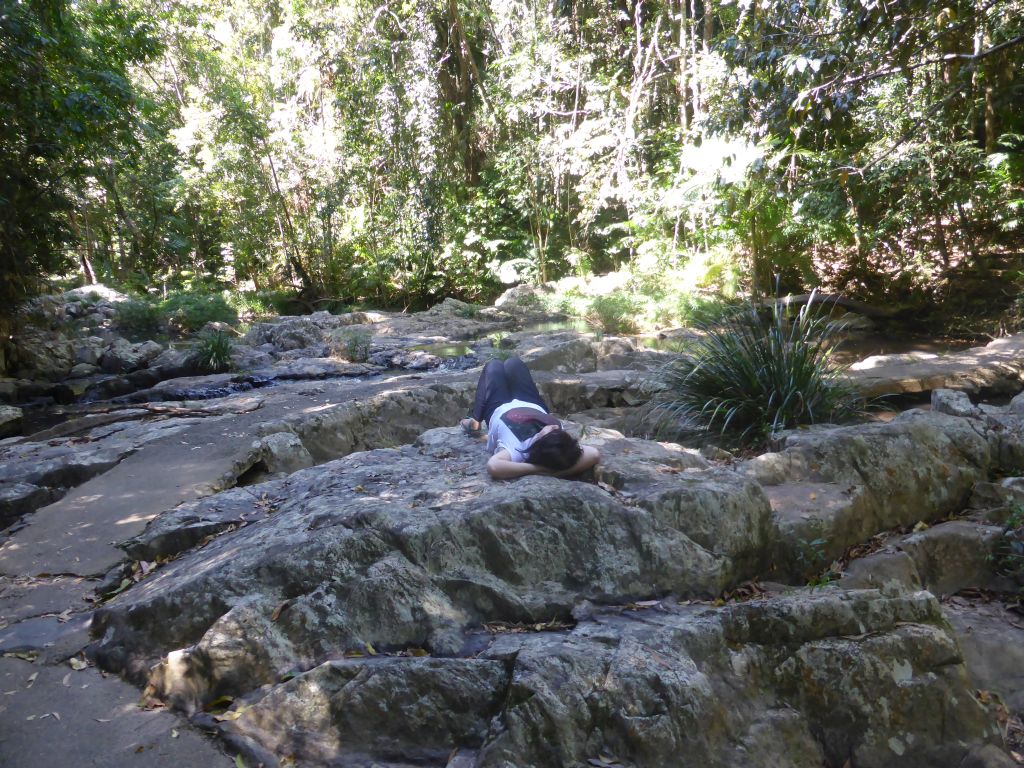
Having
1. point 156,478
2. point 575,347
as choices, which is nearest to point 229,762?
point 156,478

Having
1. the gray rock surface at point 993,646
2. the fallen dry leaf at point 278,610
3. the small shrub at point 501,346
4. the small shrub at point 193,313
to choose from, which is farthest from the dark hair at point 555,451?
the small shrub at point 193,313

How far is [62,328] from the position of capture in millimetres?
13336

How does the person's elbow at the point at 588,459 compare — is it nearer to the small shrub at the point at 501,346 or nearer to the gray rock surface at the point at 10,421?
the small shrub at the point at 501,346

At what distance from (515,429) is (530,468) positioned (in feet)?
1.37

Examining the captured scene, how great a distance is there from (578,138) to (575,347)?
7821 millimetres

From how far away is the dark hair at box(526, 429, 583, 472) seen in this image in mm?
3613

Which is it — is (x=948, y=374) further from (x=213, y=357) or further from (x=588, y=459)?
(x=213, y=357)

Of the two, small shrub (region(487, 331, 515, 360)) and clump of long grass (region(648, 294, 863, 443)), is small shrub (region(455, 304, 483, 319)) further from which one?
clump of long grass (region(648, 294, 863, 443))

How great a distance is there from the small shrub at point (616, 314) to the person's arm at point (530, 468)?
9.67 m

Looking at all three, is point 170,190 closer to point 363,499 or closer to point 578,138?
point 578,138

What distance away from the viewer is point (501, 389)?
461 centimetres

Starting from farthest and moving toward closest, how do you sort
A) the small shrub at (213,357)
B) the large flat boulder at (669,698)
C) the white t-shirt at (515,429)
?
the small shrub at (213,357) → the white t-shirt at (515,429) → the large flat boulder at (669,698)

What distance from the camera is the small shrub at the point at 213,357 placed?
11.4 m

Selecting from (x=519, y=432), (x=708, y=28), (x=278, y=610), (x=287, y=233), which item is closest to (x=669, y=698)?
(x=278, y=610)
